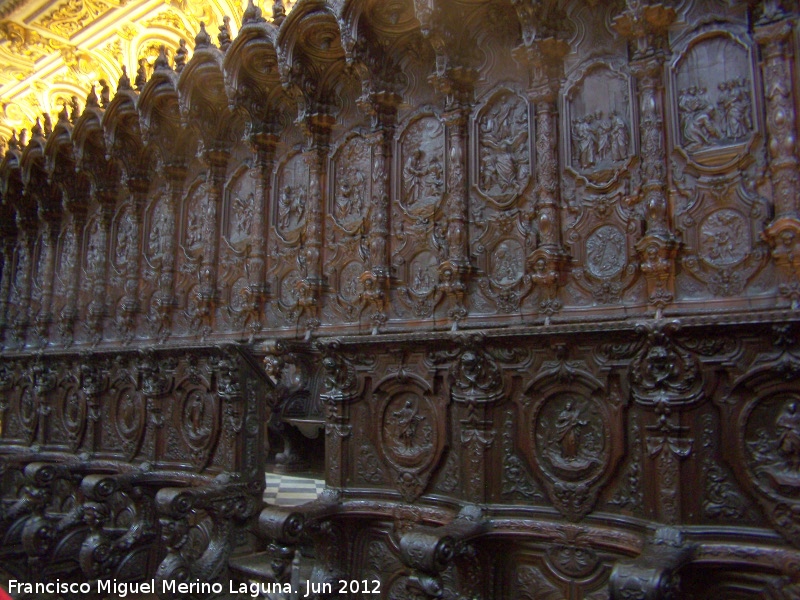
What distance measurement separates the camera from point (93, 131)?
929cm

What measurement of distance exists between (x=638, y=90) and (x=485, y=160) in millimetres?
1517

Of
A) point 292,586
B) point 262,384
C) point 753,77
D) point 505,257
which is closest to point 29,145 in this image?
point 262,384

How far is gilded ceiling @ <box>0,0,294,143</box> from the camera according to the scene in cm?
987

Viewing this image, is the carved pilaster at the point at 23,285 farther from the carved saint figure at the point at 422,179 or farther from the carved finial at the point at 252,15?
the carved saint figure at the point at 422,179

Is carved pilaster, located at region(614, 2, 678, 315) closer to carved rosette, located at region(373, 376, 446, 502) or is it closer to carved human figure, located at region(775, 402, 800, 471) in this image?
carved human figure, located at region(775, 402, 800, 471)

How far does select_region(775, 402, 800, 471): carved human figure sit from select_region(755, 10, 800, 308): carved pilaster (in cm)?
146

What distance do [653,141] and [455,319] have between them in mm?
2313

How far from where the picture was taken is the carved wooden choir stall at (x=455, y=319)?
3.51 meters

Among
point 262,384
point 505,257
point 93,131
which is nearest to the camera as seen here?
→ point 262,384

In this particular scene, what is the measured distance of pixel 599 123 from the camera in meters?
5.57

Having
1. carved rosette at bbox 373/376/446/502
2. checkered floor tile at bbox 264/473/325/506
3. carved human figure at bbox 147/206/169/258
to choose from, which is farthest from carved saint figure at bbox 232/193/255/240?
carved rosette at bbox 373/376/446/502

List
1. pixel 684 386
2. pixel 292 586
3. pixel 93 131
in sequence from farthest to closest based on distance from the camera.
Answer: pixel 93 131 < pixel 292 586 < pixel 684 386

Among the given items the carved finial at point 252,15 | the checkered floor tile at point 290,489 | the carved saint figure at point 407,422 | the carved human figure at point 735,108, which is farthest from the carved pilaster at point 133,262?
the carved human figure at point 735,108

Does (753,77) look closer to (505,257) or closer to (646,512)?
(505,257)
